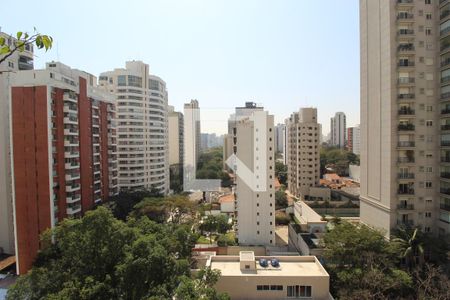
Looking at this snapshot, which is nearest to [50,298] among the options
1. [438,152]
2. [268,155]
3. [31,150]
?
[31,150]

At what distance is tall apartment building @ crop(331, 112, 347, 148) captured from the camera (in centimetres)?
8931

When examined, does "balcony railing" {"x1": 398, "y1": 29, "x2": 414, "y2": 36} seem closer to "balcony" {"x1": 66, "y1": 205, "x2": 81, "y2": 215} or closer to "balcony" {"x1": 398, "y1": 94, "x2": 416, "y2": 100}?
"balcony" {"x1": 398, "y1": 94, "x2": 416, "y2": 100}

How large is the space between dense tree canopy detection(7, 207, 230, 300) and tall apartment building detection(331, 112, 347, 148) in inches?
3433

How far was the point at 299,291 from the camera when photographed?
13297mm

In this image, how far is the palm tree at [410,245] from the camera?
16453 mm

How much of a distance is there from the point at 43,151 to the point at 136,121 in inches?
636

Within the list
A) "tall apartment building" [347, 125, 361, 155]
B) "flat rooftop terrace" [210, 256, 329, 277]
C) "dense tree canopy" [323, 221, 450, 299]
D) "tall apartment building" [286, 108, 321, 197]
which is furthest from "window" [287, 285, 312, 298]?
"tall apartment building" [347, 125, 361, 155]

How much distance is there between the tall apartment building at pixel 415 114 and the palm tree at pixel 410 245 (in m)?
1.37

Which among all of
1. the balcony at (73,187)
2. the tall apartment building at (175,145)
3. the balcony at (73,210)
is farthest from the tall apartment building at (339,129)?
the balcony at (73,210)

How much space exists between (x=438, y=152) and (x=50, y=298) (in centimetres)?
2290

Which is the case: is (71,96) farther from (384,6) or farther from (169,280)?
(384,6)

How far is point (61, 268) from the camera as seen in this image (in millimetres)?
12312

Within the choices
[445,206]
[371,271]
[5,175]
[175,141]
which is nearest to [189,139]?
[175,141]

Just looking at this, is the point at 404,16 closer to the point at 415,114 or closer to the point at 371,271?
the point at 415,114
